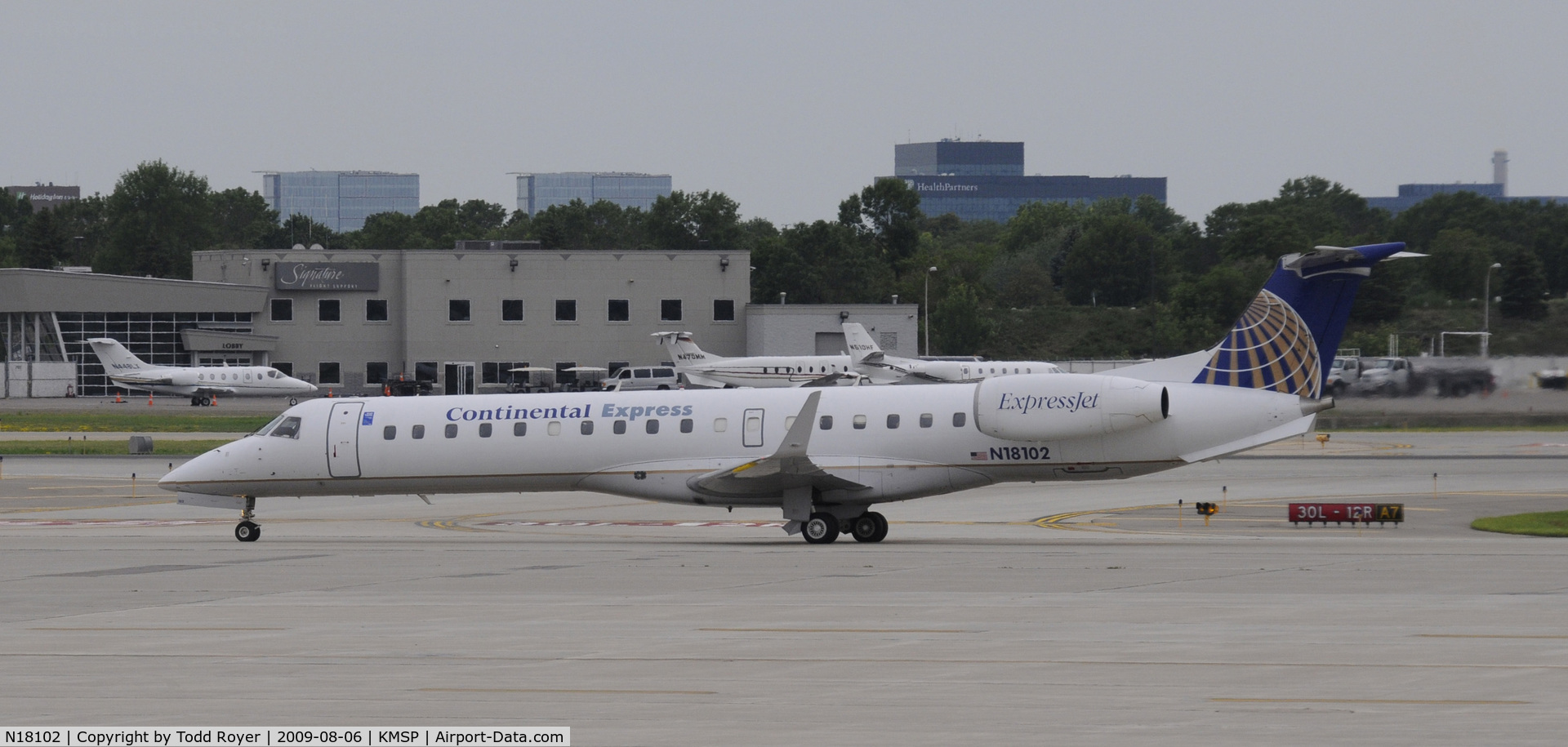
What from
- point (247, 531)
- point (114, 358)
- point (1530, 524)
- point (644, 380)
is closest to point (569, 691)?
point (247, 531)

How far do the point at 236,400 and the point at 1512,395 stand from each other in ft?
221

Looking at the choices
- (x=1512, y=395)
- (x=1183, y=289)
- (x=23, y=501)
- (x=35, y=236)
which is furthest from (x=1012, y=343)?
(x=35, y=236)

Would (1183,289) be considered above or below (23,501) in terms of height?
above

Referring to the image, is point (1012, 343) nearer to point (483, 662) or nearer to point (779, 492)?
point (779, 492)

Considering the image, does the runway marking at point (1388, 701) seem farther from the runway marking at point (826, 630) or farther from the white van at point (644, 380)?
the white van at point (644, 380)

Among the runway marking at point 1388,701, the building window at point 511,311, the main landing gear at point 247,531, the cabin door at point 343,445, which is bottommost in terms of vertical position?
the main landing gear at point 247,531

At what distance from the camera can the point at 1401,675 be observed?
1245 cm

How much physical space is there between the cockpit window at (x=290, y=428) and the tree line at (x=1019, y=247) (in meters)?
40.2

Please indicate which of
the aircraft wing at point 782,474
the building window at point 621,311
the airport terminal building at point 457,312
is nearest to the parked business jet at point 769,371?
the airport terminal building at point 457,312

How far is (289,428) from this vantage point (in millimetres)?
29312

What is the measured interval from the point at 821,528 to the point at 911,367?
45888mm

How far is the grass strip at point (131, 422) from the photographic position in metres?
63.3

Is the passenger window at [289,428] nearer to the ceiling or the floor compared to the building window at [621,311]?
nearer to the floor

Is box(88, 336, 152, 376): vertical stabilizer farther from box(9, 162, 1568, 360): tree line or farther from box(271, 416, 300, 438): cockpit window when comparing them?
box(271, 416, 300, 438): cockpit window
